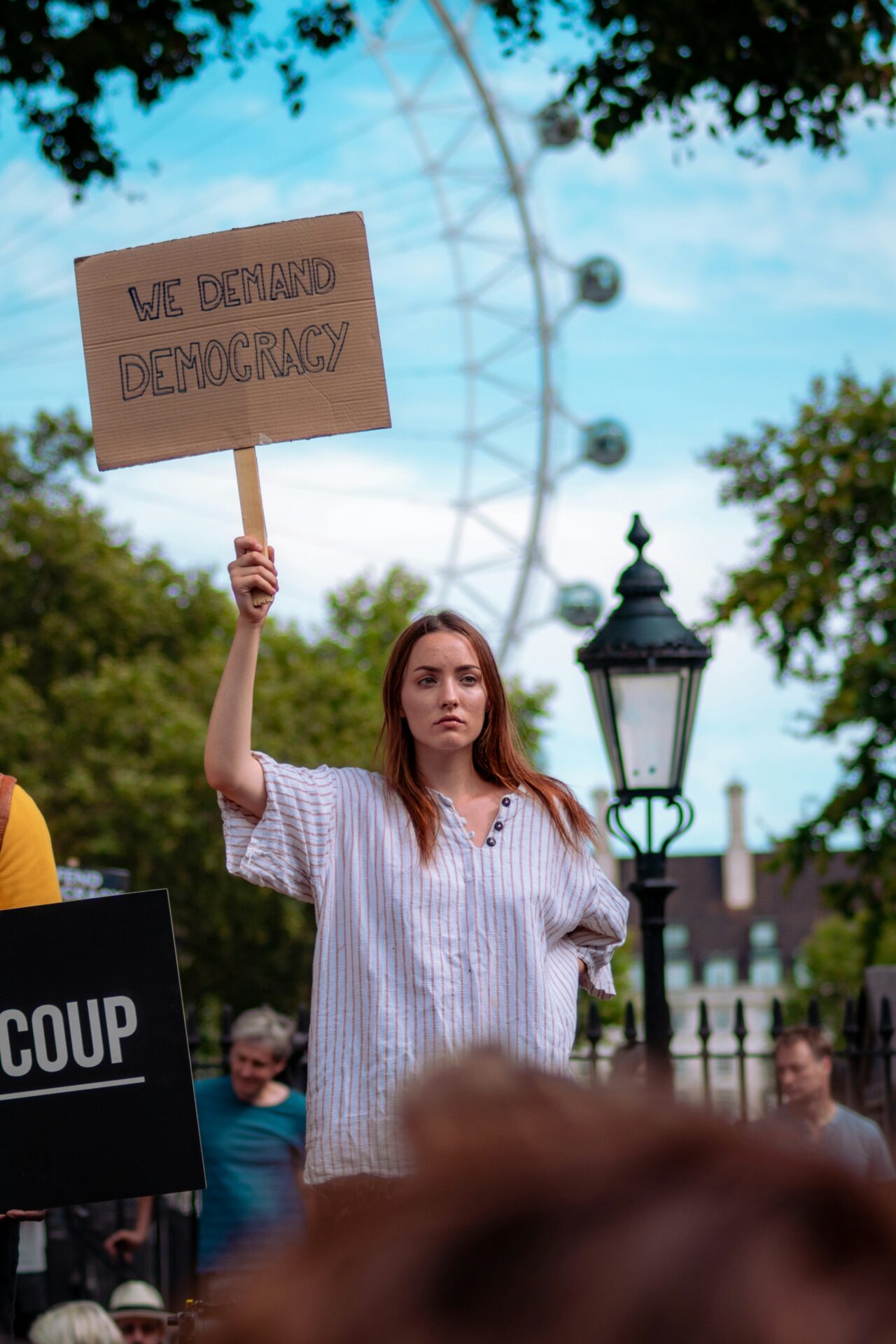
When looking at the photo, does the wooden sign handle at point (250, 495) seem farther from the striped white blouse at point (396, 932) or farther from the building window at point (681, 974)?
the building window at point (681, 974)

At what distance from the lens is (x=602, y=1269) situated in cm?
41

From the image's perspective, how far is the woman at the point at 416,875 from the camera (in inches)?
107

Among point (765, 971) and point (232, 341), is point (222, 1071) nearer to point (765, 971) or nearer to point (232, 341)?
point (232, 341)

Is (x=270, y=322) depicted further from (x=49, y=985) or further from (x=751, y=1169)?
(x=751, y=1169)

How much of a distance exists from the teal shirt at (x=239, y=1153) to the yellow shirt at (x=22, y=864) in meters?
2.46

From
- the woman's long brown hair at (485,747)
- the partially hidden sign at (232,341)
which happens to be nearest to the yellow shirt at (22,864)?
the woman's long brown hair at (485,747)

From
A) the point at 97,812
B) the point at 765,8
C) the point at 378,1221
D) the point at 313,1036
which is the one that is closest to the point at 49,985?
the point at 313,1036

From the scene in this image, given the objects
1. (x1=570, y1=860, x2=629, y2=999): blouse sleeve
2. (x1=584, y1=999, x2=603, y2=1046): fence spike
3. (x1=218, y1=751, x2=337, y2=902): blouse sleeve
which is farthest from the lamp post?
(x1=218, y1=751, x2=337, y2=902): blouse sleeve

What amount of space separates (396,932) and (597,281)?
20828 millimetres

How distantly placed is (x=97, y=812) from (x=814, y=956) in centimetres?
3045

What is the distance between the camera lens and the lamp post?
5.32 meters

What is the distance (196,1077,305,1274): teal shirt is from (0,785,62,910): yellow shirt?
8.06 ft

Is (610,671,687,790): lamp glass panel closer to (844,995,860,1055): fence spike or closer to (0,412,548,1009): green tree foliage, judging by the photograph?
(844,995,860,1055): fence spike

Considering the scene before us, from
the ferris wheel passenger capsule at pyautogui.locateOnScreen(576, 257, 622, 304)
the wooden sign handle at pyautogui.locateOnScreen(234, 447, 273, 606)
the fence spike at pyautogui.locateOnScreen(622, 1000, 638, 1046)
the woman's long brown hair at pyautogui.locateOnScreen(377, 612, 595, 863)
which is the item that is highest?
the ferris wheel passenger capsule at pyautogui.locateOnScreen(576, 257, 622, 304)
